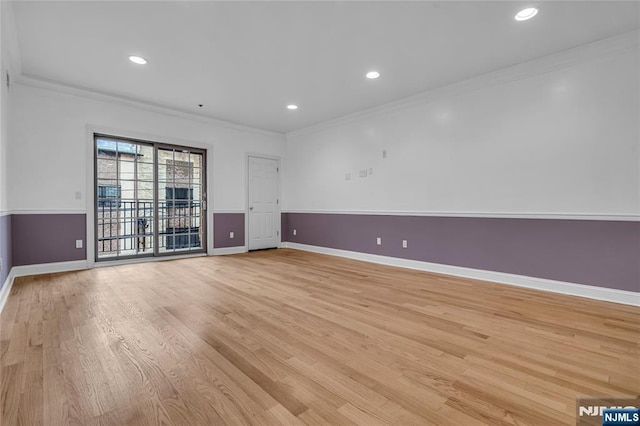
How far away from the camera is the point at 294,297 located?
3055 mm

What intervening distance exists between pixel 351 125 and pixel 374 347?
4344 mm

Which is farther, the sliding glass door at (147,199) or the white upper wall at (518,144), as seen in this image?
the sliding glass door at (147,199)

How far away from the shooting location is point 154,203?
515cm

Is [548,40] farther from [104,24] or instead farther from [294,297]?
[104,24]

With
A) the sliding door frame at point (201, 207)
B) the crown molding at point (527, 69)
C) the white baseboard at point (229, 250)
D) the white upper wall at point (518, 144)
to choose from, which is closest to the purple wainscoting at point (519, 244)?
the white upper wall at point (518, 144)

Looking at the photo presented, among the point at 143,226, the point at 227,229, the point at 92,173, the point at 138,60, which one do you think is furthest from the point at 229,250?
the point at 138,60

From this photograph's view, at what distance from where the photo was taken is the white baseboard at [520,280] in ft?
9.67

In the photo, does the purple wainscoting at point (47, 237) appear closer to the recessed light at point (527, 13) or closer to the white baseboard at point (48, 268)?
the white baseboard at point (48, 268)

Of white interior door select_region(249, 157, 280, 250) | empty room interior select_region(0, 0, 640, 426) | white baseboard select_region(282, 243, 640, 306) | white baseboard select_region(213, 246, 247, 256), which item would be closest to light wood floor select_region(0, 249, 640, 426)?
empty room interior select_region(0, 0, 640, 426)

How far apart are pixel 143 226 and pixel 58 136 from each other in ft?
5.72

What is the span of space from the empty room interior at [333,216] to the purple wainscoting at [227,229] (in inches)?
1.8

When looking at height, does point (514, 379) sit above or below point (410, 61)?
below

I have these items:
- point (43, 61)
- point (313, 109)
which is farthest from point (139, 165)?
point (313, 109)

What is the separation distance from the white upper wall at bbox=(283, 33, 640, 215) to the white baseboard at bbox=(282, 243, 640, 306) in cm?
79
